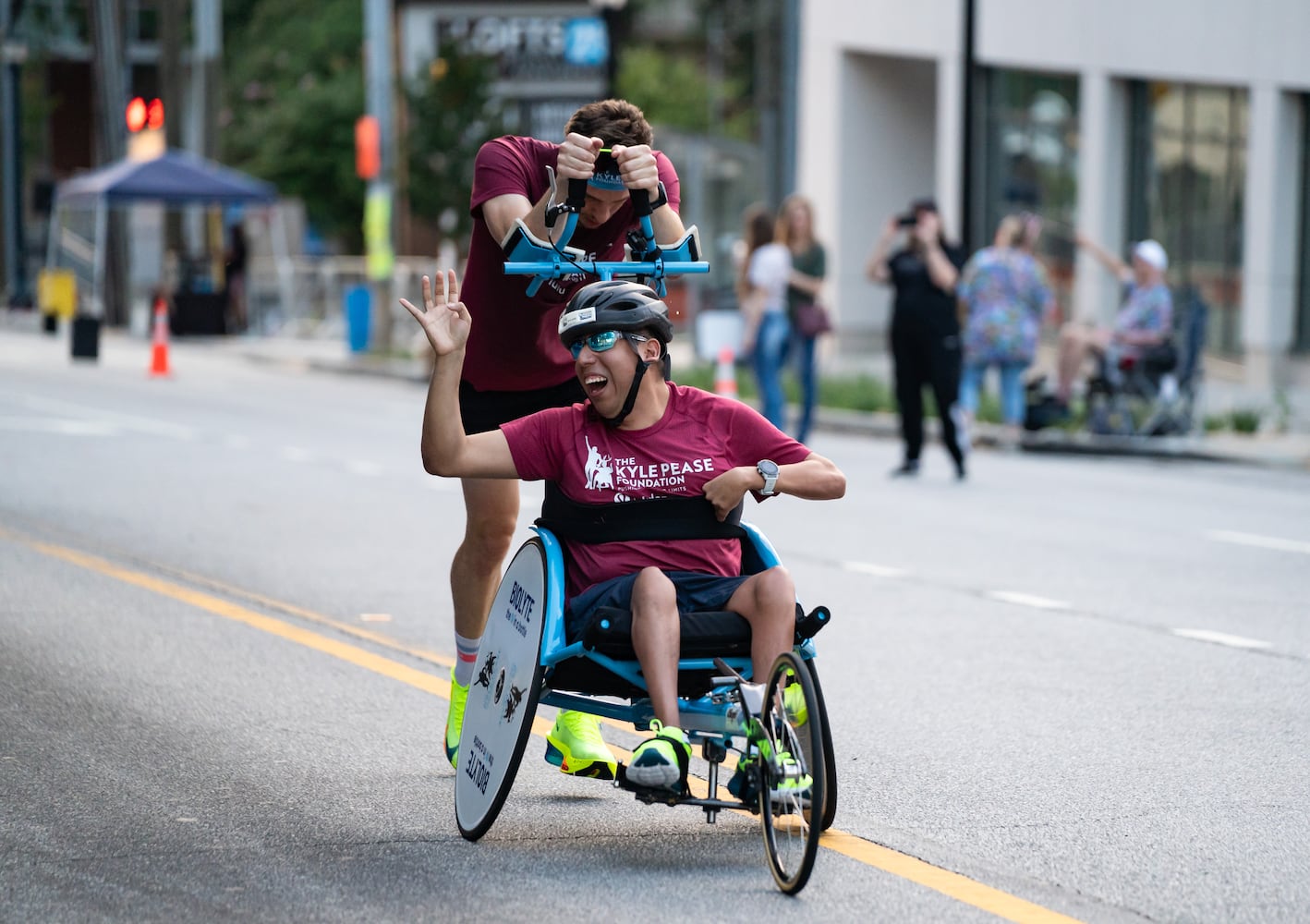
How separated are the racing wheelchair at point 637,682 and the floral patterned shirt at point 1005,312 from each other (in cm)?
1172

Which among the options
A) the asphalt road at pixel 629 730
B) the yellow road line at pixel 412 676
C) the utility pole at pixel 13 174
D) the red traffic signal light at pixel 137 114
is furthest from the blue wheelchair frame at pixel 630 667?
the utility pole at pixel 13 174

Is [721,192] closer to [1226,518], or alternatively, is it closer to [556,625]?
[1226,518]

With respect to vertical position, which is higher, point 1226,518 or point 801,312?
point 801,312

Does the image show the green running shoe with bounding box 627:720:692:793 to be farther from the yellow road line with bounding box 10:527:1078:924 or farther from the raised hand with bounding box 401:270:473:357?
the raised hand with bounding box 401:270:473:357

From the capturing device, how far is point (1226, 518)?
13.2 meters

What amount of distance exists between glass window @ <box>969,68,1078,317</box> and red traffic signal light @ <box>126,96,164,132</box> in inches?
465

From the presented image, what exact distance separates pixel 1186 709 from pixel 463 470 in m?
3.08

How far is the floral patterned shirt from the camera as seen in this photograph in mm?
17172

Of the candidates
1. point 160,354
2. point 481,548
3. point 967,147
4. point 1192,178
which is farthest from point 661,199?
point 1192,178

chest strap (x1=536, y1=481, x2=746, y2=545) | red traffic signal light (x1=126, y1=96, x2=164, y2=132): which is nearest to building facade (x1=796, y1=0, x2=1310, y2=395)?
red traffic signal light (x1=126, y1=96, x2=164, y2=132)

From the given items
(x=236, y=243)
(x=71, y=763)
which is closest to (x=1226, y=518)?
(x=71, y=763)

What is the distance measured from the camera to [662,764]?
500 centimetres

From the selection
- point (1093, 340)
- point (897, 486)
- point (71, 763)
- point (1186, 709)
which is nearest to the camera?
point (71, 763)

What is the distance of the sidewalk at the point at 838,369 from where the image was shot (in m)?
17.8
